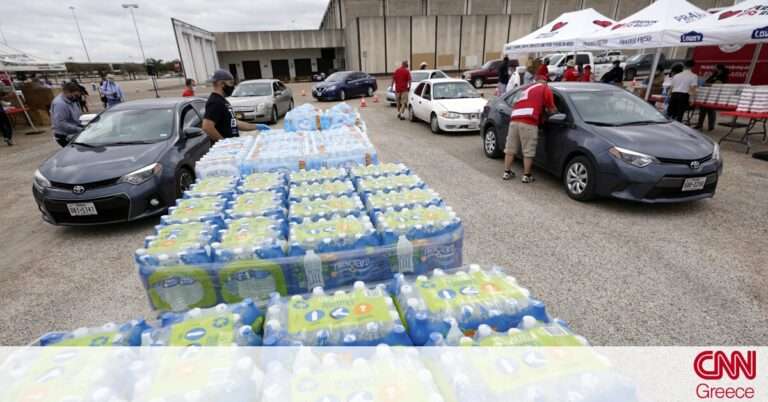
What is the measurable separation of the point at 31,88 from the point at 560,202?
2041 cm

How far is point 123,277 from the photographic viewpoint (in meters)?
3.75

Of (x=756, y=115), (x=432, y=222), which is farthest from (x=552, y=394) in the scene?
(x=756, y=115)

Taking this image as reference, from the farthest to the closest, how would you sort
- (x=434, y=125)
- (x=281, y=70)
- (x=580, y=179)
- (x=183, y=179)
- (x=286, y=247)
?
(x=281, y=70) → (x=434, y=125) → (x=580, y=179) → (x=183, y=179) → (x=286, y=247)

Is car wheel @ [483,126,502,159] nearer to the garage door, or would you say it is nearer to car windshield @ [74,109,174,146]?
car windshield @ [74,109,174,146]

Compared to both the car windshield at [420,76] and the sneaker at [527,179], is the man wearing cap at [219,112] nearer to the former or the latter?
the sneaker at [527,179]

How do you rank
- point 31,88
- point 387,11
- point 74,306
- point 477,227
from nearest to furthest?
point 74,306, point 477,227, point 31,88, point 387,11

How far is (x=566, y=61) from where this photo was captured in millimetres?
21078

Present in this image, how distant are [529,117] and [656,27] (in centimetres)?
611

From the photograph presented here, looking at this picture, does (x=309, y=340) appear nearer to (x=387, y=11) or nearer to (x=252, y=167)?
(x=252, y=167)

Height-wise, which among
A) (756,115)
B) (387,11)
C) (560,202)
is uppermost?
(387,11)

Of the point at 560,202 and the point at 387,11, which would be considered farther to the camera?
the point at 387,11

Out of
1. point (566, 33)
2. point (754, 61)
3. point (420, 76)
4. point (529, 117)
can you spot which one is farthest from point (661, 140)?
point (420, 76)

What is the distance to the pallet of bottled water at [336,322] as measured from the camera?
1395mm

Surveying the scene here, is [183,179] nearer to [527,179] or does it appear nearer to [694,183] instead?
[527,179]
